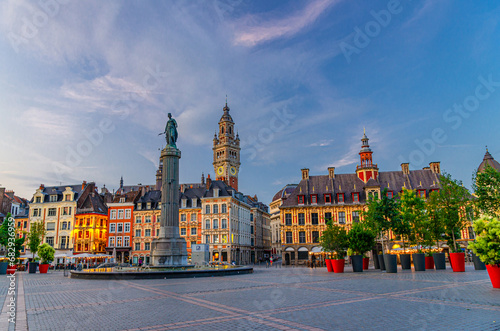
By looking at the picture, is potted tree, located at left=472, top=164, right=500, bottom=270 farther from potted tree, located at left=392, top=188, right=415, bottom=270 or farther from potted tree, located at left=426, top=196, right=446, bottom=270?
potted tree, located at left=392, top=188, right=415, bottom=270

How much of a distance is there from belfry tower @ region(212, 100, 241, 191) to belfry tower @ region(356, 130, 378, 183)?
5621 cm

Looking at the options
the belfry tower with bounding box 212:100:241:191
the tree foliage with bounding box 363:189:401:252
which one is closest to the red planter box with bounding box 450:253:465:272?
the tree foliage with bounding box 363:189:401:252

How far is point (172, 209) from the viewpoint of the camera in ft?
102

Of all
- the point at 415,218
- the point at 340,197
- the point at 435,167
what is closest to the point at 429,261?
the point at 415,218

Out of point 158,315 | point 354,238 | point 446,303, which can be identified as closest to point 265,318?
point 158,315

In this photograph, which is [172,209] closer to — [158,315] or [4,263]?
[4,263]

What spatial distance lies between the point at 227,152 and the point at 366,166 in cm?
5971

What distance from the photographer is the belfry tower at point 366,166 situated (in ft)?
199

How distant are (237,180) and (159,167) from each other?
35.9 meters

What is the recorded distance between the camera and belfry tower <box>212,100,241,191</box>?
114m

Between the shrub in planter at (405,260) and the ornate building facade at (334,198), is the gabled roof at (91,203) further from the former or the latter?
the shrub in planter at (405,260)

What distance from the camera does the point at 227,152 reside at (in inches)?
4515

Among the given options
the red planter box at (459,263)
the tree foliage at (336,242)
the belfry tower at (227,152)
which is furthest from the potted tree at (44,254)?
the belfry tower at (227,152)

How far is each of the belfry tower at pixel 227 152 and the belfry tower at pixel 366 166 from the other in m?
56.2
